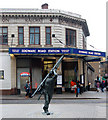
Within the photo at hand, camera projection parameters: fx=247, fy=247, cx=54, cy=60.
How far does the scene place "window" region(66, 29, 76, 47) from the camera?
31.1 m

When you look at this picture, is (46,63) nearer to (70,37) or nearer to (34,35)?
(34,35)

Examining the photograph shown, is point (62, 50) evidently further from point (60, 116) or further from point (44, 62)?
point (60, 116)

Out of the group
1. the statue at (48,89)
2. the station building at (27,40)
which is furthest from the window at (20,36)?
the statue at (48,89)

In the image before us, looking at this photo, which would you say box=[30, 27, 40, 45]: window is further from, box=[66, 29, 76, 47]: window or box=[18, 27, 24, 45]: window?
box=[66, 29, 76, 47]: window

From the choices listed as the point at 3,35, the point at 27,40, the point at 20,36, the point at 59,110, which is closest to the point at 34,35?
the point at 27,40

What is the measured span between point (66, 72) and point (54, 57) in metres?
3.23

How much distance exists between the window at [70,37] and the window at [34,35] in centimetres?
372

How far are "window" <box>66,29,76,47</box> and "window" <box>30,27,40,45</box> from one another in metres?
3.72

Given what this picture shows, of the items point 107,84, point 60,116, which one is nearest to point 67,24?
point 107,84

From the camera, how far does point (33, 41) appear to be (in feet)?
98.5

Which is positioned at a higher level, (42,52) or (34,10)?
(34,10)

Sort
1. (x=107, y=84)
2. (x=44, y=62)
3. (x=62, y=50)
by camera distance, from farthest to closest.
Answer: (x=107, y=84)
(x=44, y=62)
(x=62, y=50)

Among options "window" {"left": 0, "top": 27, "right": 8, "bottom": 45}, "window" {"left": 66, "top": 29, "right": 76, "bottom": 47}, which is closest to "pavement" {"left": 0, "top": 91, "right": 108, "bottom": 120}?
"window" {"left": 0, "top": 27, "right": 8, "bottom": 45}

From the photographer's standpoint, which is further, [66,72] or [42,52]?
[66,72]
